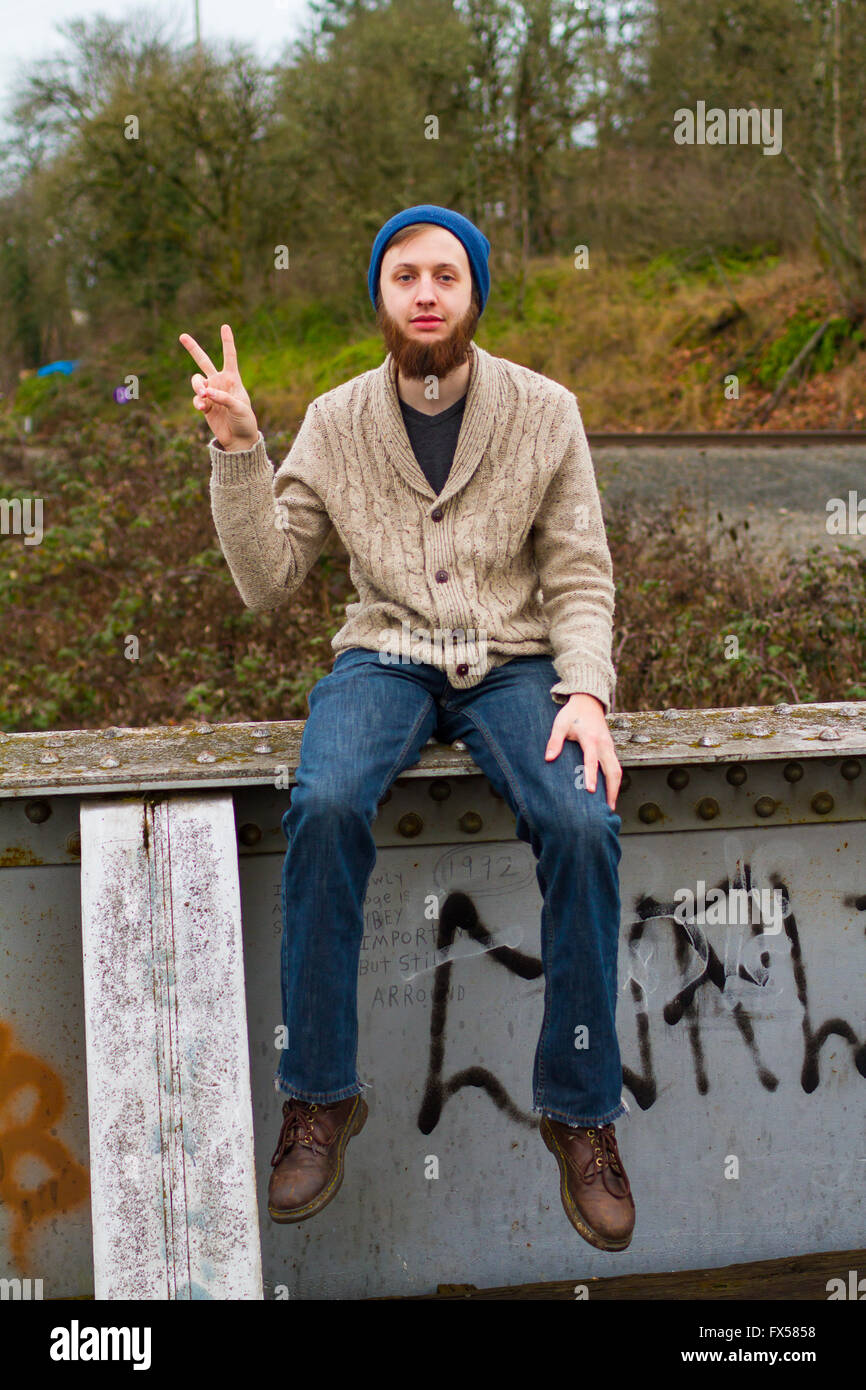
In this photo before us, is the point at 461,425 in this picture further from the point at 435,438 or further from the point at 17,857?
the point at 17,857

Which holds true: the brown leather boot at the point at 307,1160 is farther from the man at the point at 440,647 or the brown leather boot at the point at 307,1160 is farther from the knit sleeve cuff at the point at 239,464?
the knit sleeve cuff at the point at 239,464

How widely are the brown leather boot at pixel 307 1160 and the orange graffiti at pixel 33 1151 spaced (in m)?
0.55

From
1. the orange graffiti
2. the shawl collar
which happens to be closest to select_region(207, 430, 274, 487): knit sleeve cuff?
the shawl collar

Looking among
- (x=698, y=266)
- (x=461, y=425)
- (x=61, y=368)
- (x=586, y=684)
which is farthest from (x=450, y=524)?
(x=61, y=368)

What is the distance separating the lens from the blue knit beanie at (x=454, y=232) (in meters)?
2.76

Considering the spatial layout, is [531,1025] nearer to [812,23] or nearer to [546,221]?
[812,23]

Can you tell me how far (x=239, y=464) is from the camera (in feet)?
8.70

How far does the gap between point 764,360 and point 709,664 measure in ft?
34.9

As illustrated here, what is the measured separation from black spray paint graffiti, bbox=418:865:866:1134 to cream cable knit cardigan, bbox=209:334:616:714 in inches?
20.3

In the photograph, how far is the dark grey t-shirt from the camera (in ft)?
9.38

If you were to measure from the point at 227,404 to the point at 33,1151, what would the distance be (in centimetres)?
162

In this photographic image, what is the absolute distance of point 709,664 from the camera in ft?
19.1
